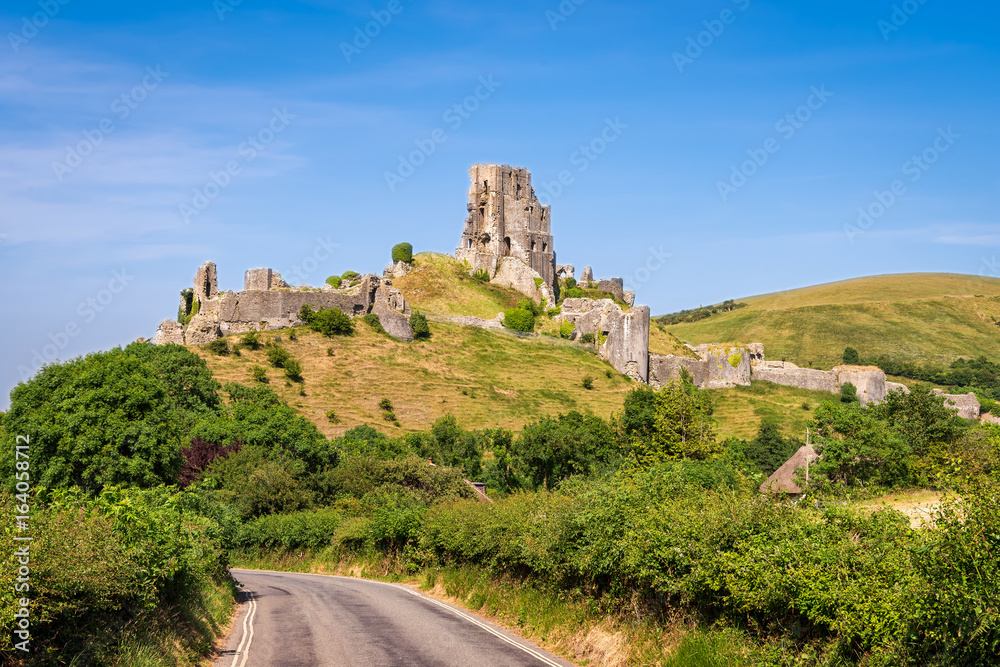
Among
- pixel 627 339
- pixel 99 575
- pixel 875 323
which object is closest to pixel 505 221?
pixel 627 339

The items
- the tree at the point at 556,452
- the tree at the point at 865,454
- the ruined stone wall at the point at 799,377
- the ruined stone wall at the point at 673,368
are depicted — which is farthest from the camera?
the ruined stone wall at the point at 673,368

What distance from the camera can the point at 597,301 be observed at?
301ft

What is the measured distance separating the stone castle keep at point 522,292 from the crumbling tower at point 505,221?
0.36ft

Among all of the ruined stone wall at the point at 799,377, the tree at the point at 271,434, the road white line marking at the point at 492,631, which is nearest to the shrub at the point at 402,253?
the ruined stone wall at the point at 799,377

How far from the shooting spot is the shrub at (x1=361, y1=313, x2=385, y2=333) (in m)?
77.8

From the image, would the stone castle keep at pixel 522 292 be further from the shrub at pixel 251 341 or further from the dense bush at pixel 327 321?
the shrub at pixel 251 341

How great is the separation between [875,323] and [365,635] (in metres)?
148

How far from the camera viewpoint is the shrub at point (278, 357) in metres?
67.1

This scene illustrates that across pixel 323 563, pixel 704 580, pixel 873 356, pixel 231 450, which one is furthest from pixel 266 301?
pixel 873 356

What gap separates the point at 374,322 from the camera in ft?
257

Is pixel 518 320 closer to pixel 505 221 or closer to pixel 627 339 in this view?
pixel 627 339

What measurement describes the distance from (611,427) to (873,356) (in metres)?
87.5

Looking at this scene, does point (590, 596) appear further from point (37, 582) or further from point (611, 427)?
point (611, 427)

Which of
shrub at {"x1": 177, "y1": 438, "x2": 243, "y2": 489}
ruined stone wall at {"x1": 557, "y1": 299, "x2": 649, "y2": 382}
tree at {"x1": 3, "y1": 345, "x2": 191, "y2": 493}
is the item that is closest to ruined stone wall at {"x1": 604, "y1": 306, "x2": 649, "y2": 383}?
ruined stone wall at {"x1": 557, "y1": 299, "x2": 649, "y2": 382}
